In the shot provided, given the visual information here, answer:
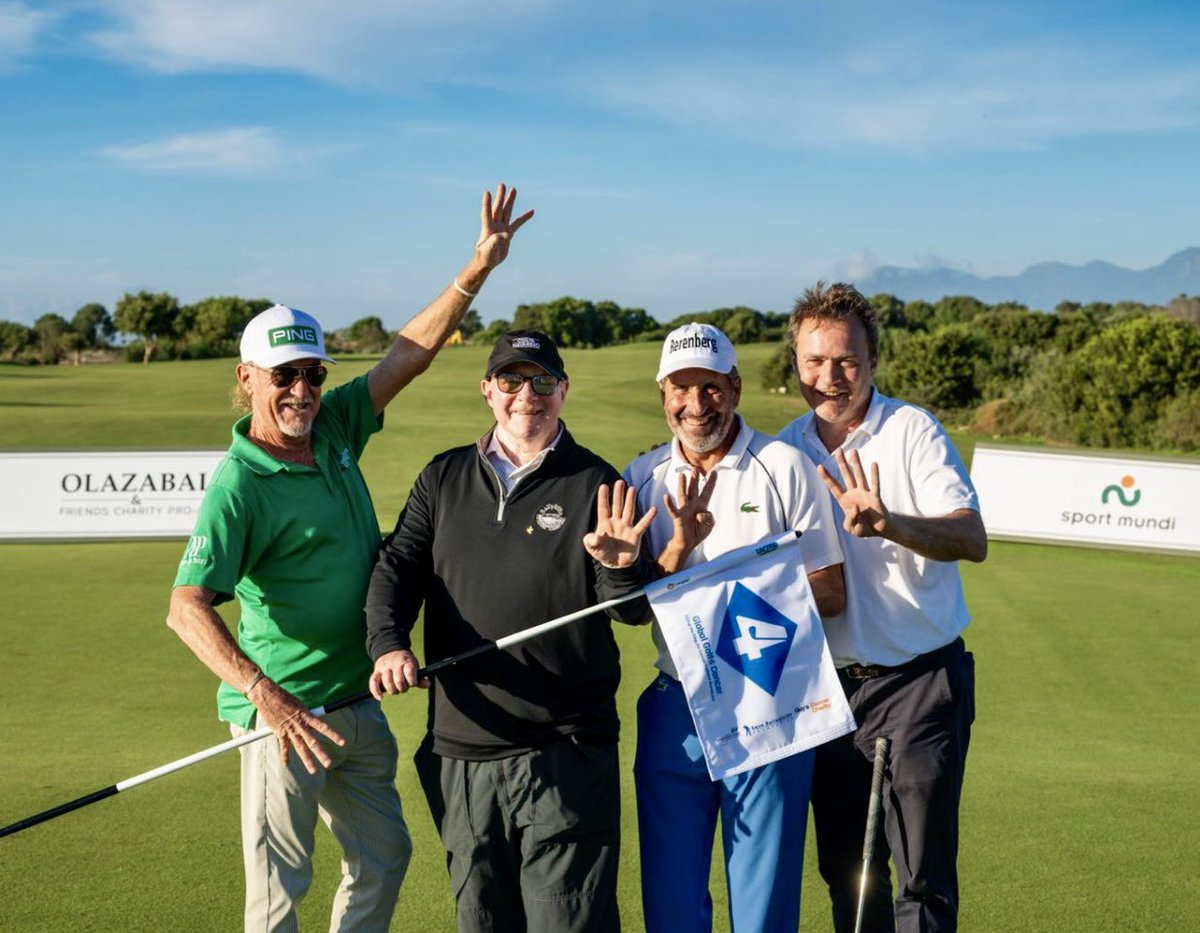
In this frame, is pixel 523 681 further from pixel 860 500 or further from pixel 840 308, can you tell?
pixel 840 308

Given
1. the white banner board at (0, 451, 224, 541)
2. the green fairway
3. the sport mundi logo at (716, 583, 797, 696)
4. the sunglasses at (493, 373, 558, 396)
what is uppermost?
the sunglasses at (493, 373, 558, 396)

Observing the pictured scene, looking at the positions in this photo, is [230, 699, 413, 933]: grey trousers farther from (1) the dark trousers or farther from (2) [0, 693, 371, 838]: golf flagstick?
(1) the dark trousers

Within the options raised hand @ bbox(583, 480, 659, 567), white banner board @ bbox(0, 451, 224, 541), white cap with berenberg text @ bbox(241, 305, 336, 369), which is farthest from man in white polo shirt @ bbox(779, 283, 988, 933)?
white banner board @ bbox(0, 451, 224, 541)

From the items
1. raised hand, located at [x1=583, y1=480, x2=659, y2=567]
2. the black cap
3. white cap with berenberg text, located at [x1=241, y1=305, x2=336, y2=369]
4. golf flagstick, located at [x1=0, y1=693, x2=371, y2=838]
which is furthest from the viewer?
white cap with berenberg text, located at [x1=241, y1=305, x2=336, y2=369]

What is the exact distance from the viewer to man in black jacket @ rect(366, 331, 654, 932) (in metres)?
3.41

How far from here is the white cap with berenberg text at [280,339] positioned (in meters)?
3.71

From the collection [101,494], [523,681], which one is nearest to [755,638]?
[523,681]

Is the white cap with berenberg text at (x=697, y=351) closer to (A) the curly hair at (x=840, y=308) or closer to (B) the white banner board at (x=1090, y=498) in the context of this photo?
(A) the curly hair at (x=840, y=308)

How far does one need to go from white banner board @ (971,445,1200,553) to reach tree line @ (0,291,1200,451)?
204cm

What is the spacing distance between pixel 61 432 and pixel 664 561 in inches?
975

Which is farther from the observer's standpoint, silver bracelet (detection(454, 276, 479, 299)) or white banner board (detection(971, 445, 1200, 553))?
white banner board (detection(971, 445, 1200, 553))

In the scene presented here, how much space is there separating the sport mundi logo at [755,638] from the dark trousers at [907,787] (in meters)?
0.31

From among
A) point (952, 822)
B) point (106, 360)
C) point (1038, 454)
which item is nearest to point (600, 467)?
point (952, 822)

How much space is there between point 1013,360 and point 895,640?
116 feet
